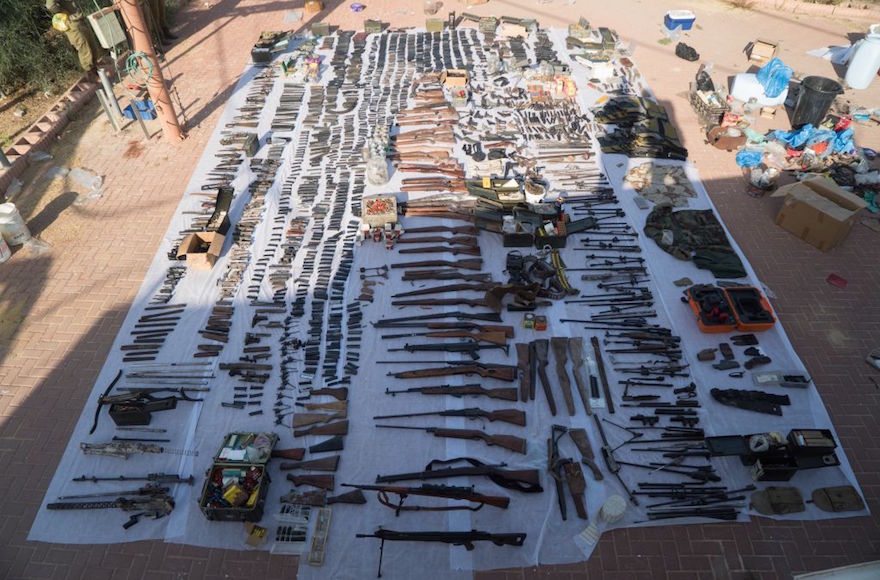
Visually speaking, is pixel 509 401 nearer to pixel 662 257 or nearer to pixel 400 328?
pixel 400 328

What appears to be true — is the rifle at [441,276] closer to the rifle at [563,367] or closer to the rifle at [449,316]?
the rifle at [449,316]

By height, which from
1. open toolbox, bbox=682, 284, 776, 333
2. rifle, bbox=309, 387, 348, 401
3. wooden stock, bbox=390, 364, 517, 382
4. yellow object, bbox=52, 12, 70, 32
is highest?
yellow object, bbox=52, 12, 70, 32

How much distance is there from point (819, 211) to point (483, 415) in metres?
7.76

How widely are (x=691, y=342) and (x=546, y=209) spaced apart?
11.7ft

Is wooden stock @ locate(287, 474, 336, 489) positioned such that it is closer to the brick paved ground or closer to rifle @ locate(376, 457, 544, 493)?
rifle @ locate(376, 457, 544, 493)

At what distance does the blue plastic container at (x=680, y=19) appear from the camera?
1734 centimetres

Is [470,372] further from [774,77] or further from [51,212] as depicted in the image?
[774,77]

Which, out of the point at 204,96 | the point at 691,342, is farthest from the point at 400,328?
the point at 204,96

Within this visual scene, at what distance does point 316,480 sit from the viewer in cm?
753

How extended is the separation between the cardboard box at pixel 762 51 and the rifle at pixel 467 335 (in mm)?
13240

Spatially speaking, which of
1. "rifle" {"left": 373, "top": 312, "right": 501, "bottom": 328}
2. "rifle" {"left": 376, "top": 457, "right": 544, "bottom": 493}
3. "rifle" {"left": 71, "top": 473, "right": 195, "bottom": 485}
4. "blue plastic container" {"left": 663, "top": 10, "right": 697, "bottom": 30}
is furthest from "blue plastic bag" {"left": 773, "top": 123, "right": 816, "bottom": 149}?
"rifle" {"left": 71, "top": 473, "right": 195, "bottom": 485}

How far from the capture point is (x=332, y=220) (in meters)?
11.4

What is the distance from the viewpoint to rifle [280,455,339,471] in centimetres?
767

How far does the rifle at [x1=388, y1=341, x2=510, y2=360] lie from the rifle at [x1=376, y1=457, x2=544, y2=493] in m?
1.90
